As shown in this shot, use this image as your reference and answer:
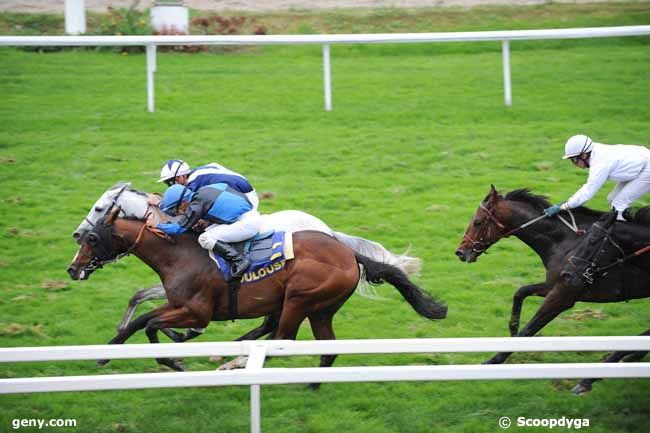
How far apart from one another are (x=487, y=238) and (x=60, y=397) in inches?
124

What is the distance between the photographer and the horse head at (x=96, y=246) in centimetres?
620

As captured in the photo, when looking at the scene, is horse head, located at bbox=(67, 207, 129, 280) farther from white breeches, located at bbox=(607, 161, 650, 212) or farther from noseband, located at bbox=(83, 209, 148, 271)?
white breeches, located at bbox=(607, 161, 650, 212)

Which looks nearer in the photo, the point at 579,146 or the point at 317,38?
the point at 579,146

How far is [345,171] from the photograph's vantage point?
9656mm

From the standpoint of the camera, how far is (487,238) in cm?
679

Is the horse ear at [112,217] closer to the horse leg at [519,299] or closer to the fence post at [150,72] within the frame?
the horse leg at [519,299]

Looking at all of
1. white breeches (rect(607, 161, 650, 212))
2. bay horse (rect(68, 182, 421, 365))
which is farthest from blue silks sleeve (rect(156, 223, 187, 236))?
white breeches (rect(607, 161, 650, 212))

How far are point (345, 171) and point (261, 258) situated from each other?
3.70 metres

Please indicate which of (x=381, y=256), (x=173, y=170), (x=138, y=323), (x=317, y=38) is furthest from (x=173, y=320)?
(x=317, y=38)

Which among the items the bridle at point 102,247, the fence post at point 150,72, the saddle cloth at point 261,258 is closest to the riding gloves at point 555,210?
the saddle cloth at point 261,258

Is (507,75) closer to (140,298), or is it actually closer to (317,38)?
(317,38)

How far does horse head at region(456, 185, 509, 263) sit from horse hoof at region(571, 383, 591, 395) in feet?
4.28

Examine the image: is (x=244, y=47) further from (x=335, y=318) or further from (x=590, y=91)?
(x=335, y=318)

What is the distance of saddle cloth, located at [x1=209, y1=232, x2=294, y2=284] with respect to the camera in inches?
240
